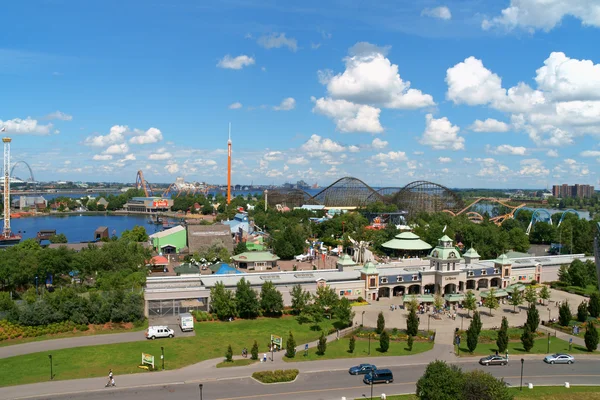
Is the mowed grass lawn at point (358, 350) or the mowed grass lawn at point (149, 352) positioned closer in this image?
the mowed grass lawn at point (149, 352)

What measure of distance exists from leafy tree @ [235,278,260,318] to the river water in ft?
247

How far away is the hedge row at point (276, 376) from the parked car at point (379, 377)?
4296 mm

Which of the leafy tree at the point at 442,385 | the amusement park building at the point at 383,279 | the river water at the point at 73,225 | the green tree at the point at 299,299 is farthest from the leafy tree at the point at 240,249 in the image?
the leafy tree at the point at 442,385

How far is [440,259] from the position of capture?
168 feet

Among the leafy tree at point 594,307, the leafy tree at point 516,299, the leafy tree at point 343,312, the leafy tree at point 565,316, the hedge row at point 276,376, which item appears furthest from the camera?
the leafy tree at point 516,299

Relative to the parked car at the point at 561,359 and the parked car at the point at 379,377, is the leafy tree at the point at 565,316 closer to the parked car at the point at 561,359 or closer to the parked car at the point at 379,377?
the parked car at the point at 561,359

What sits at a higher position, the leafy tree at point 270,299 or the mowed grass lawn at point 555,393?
the leafy tree at point 270,299

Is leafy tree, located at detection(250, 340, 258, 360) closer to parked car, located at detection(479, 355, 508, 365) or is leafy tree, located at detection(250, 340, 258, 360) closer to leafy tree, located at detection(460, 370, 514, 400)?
leafy tree, located at detection(460, 370, 514, 400)

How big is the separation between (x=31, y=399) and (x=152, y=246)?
50.0 metres

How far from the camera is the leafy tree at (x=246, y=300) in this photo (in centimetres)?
3959

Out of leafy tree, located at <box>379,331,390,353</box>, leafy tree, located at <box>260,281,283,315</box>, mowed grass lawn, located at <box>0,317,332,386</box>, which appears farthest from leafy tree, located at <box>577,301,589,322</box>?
leafy tree, located at <box>260,281,283,315</box>

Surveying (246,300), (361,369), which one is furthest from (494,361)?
(246,300)

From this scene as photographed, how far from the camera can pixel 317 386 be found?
26.5 metres

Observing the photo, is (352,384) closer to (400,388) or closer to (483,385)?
(400,388)
